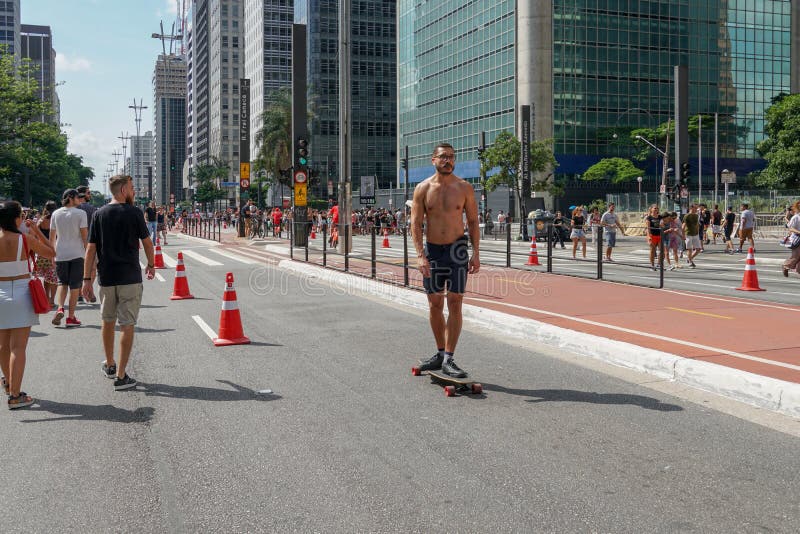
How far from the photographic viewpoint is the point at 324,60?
115500 millimetres

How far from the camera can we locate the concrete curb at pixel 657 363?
19.2 feet

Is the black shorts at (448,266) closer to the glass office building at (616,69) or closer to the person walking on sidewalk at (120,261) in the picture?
the person walking on sidewalk at (120,261)

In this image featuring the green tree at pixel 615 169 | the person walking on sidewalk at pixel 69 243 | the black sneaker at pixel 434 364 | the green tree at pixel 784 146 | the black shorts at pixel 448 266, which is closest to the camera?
the black shorts at pixel 448 266

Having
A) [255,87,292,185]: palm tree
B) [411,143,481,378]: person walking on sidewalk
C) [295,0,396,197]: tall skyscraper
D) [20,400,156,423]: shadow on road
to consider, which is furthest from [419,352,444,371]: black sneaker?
[295,0,396,197]: tall skyscraper

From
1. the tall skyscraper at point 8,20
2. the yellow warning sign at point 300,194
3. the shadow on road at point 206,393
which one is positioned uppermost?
the tall skyscraper at point 8,20

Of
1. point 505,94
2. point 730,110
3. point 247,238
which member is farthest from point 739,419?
point 730,110

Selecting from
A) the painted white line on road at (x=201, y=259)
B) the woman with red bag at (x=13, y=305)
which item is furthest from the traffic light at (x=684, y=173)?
the woman with red bag at (x=13, y=305)

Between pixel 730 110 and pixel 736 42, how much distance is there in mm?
7110

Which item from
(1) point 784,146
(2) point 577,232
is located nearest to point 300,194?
(2) point 577,232

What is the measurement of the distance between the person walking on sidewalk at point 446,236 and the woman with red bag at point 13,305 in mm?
3294

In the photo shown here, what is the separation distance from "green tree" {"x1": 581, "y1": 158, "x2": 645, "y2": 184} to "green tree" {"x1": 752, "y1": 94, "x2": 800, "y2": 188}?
431 inches

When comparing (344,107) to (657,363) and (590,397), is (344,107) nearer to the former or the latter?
(657,363)

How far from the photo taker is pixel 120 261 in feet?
22.5

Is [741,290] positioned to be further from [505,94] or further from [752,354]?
[505,94]
